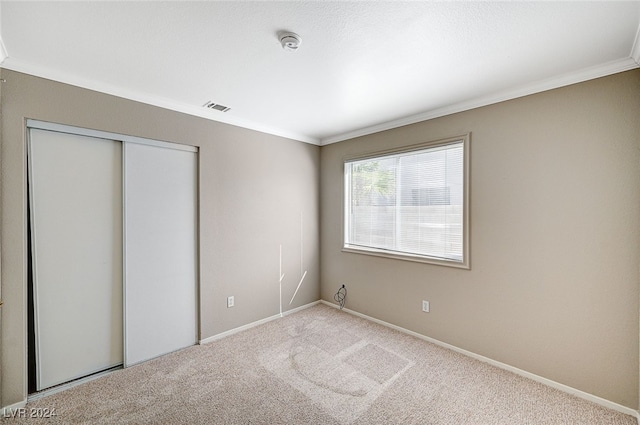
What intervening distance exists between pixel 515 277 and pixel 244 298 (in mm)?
2803

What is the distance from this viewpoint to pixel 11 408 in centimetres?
192

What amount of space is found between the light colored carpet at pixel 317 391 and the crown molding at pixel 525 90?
2424 mm

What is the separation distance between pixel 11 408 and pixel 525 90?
181 inches

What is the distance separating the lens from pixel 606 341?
2.02 metres

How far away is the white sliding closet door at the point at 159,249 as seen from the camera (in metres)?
2.51

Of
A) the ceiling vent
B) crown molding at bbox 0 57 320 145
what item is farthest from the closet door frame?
the ceiling vent

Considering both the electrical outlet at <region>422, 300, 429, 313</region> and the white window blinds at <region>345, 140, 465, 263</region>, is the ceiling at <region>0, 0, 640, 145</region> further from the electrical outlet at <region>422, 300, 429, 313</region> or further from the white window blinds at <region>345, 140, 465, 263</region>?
the electrical outlet at <region>422, 300, 429, 313</region>

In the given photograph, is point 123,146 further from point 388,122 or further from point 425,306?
point 425,306

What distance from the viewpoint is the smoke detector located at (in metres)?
1.66

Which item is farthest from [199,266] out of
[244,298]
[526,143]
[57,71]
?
[526,143]

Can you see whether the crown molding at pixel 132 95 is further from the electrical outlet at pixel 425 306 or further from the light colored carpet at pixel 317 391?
the electrical outlet at pixel 425 306

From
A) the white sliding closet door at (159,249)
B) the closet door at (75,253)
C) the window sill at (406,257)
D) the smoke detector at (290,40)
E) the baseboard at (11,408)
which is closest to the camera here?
the smoke detector at (290,40)

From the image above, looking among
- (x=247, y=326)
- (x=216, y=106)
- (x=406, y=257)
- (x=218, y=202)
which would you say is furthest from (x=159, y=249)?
(x=406, y=257)

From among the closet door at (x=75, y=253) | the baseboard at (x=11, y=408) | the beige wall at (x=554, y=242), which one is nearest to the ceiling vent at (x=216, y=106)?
the closet door at (x=75, y=253)
